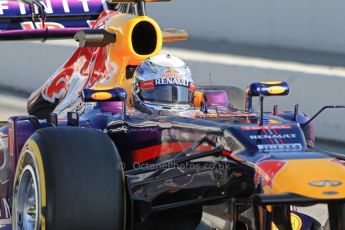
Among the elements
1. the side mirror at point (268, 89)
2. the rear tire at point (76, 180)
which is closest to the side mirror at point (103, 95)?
the rear tire at point (76, 180)

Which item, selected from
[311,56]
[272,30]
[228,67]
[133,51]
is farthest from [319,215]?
[272,30]

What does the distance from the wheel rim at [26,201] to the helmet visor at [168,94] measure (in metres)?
0.96

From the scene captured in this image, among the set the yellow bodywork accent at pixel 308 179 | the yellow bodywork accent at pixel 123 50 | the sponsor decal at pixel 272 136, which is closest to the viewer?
the yellow bodywork accent at pixel 308 179

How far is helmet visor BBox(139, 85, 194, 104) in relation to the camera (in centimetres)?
529

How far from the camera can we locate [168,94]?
17.4ft

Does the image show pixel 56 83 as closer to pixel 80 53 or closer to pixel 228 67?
pixel 80 53

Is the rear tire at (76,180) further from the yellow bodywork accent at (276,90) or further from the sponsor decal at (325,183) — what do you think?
the yellow bodywork accent at (276,90)

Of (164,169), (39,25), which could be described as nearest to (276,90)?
(164,169)

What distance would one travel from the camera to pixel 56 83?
6.96m

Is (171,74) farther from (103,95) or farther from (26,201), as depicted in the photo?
(26,201)

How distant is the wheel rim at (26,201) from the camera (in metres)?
4.72

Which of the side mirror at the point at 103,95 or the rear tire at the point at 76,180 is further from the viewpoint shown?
the side mirror at the point at 103,95

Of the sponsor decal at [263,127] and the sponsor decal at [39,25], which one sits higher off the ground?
the sponsor decal at [39,25]

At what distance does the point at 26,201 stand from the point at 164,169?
2.57ft
